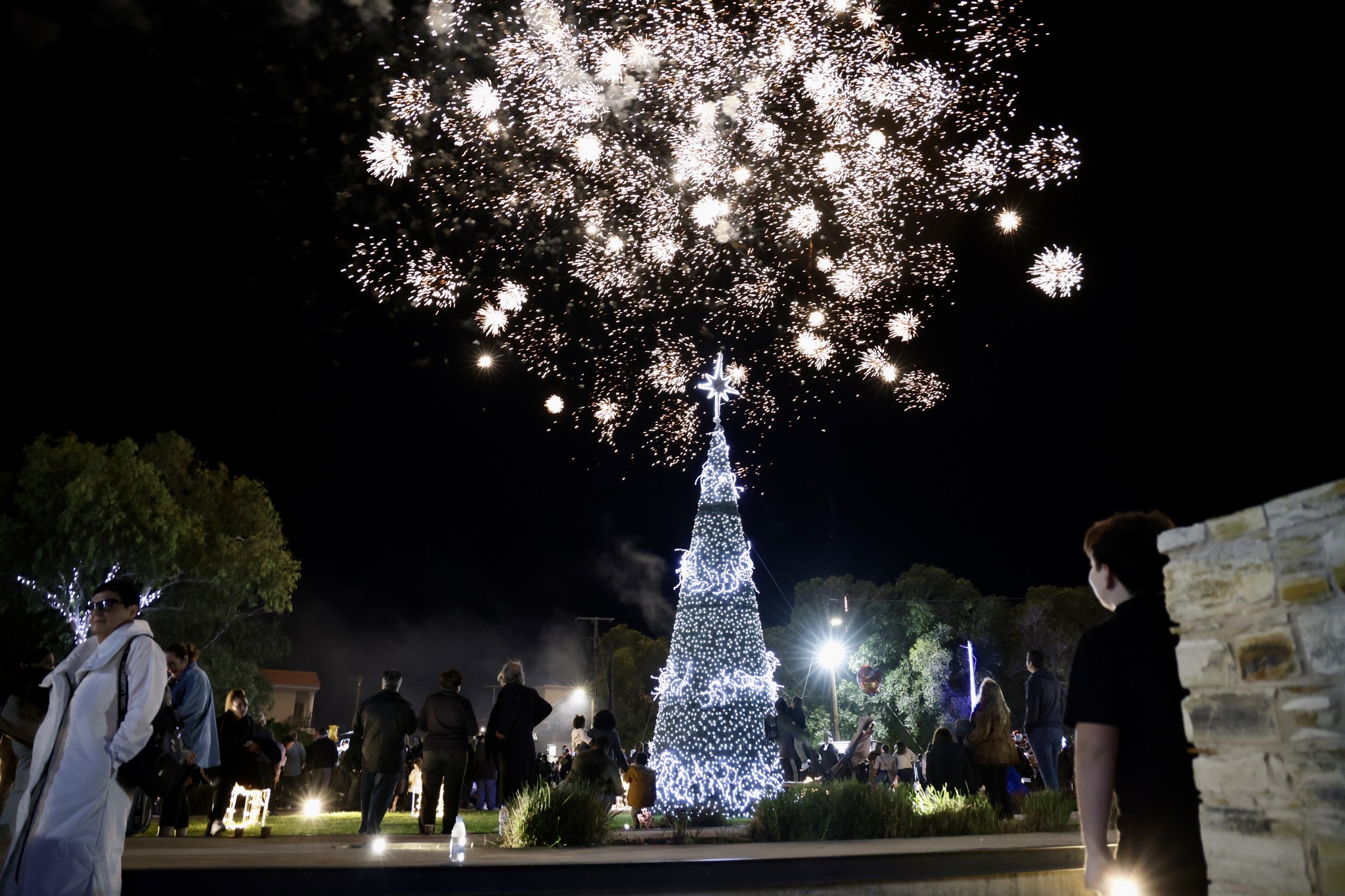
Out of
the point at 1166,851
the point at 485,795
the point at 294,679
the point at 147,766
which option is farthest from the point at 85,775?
the point at 294,679

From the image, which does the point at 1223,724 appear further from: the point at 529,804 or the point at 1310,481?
the point at 1310,481

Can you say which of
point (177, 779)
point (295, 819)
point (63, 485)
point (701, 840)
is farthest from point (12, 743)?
point (63, 485)

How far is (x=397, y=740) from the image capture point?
373 inches

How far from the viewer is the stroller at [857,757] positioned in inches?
523

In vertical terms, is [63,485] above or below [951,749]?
above

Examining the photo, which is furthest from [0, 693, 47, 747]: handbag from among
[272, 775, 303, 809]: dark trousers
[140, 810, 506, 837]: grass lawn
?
[272, 775, 303, 809]: dark trousers

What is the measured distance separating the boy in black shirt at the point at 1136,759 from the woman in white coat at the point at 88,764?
172 inches

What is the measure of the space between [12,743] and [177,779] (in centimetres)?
259

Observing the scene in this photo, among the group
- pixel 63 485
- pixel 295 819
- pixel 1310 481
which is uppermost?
pixel 63 485

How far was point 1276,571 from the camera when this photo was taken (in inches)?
115

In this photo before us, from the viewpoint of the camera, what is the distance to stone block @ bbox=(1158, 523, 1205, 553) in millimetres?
3160

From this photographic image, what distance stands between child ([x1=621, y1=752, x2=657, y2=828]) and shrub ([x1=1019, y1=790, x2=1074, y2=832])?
14.6 ft

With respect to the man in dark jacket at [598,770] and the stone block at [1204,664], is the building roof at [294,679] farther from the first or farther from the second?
the stone block at [1204,664]

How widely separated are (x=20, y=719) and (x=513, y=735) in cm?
480
